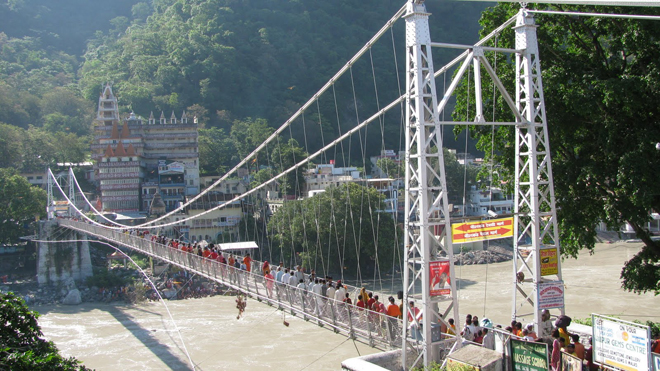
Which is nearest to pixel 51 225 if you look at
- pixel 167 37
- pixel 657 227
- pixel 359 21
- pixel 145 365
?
pixel 145 365

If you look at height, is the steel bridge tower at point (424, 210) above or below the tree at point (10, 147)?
below

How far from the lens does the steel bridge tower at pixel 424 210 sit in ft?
23.3

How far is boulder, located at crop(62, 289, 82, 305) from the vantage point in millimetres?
29328

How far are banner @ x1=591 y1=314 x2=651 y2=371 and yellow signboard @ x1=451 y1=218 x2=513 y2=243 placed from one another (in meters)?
2.16

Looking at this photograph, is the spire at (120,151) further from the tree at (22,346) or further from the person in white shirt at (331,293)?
the tree at (22,346)

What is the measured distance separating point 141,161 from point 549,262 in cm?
3945

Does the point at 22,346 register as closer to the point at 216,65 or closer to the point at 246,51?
the point at 216,65

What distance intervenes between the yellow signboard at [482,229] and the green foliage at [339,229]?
1837cm

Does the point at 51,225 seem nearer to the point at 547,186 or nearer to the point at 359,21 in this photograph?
the point at 547,186

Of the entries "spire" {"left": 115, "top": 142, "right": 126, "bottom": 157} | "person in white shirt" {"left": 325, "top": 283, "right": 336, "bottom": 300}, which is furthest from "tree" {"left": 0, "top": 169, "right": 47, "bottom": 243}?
"person in white shirt" {"left": 325, "top": 283, "right": 336, "bottom": 300}

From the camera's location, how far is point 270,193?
37719mm

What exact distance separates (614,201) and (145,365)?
13417mm

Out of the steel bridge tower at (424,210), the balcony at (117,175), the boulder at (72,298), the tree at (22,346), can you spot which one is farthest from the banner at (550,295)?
the balcony at (117,175)

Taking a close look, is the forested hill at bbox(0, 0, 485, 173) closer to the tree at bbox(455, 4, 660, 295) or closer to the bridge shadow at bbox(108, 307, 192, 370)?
the bridge shadow at bbox(108, 307, 192, 370)
